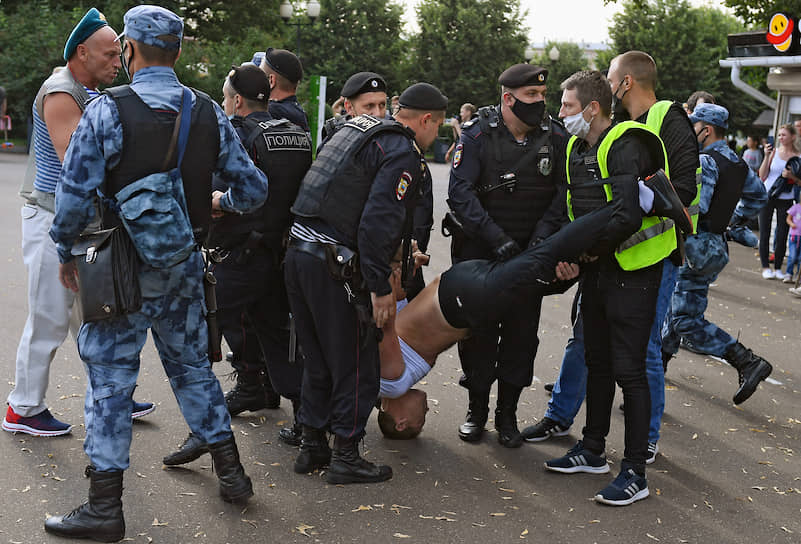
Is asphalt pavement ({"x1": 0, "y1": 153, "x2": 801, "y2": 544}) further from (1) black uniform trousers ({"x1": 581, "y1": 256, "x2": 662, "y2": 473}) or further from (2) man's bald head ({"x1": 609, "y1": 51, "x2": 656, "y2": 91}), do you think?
(2) man's bald head ({"x1": 609, "y1": 51, "x2": 656, "y2": 91})

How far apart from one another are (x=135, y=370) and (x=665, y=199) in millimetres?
2595

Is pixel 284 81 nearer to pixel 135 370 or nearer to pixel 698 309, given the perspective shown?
pixel 135 370

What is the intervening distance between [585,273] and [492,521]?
1368 mm

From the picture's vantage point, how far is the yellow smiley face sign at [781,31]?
15.4 metres

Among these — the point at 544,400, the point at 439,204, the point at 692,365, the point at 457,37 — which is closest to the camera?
the point at 544,400

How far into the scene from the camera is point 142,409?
205 inches

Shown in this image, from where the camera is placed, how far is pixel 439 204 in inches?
739

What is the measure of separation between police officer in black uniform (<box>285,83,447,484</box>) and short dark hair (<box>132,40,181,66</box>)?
0.95m

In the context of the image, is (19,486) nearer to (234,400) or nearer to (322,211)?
(234,400)

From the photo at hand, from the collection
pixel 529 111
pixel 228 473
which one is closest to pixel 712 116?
pixel 529 111

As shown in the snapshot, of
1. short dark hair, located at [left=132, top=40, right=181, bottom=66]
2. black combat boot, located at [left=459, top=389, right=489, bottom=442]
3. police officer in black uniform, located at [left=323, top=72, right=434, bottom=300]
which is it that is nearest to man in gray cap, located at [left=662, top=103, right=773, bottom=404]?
black combat boot, located at [left=459, top=389, right=489, bottom=442]

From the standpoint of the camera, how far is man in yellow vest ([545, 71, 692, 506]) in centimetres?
417

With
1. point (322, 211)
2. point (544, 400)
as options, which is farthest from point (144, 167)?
point (544, 400)

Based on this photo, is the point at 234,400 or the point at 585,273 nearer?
the point at 585,273
